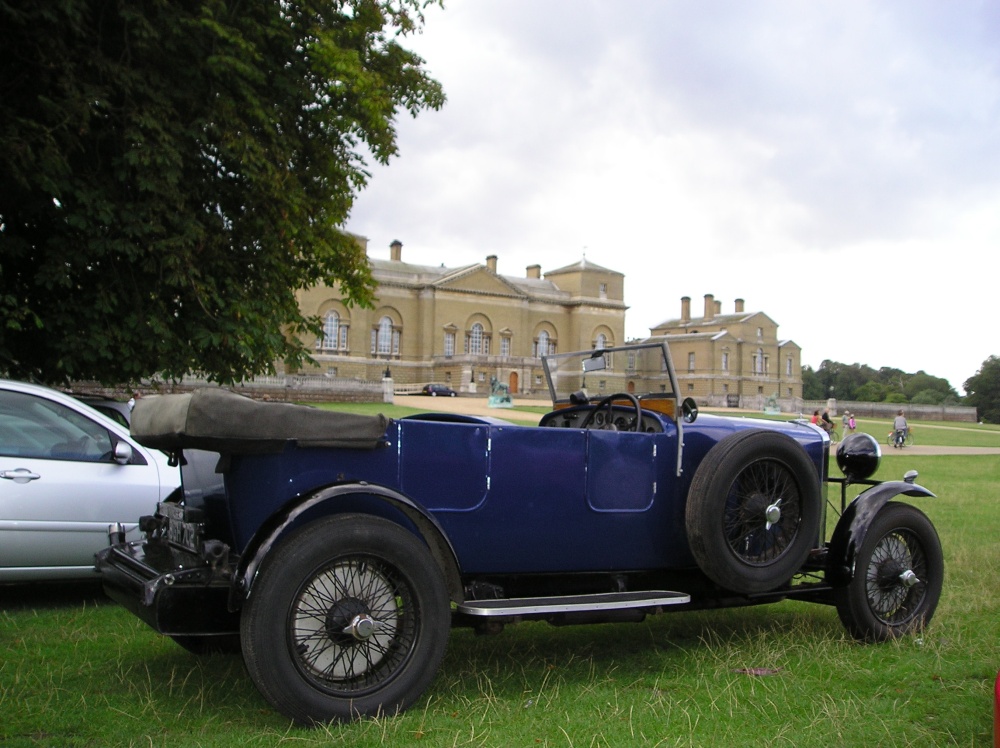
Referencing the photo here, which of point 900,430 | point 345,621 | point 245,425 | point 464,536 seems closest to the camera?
point 245,425

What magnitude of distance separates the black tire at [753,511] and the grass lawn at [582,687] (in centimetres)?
54

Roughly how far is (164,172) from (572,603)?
6.71 metres

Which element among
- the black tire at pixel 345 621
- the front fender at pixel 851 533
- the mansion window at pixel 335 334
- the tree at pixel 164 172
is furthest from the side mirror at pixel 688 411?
the mansion window at pixel 335 334

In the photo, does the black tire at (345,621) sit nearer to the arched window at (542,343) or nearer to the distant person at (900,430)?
the distant person at (900,430)

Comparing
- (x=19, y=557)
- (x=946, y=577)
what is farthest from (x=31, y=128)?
(x=946, y=577)

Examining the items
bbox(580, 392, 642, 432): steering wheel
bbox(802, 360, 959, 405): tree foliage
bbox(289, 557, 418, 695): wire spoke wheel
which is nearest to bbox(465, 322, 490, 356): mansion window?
bbox(802, 360, 959, 405): tree foliage

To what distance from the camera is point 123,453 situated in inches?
248

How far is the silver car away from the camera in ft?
19.0

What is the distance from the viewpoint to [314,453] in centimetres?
394

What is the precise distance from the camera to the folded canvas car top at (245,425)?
3.63 m

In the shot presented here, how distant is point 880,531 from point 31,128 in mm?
8129

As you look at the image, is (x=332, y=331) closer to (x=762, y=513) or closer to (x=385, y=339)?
(x=385, y=339)

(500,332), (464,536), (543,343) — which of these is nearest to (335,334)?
(500,332)

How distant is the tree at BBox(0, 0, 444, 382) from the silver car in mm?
2295
